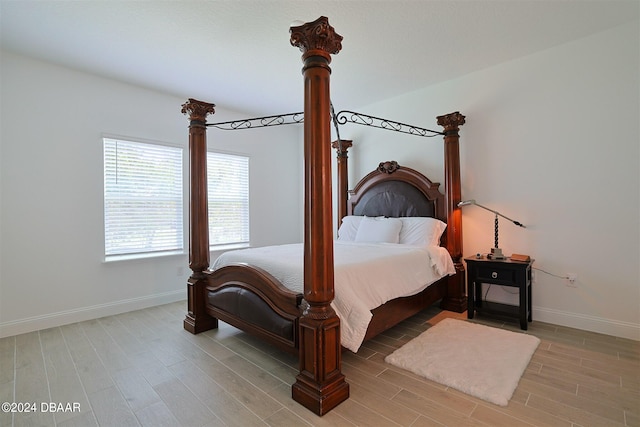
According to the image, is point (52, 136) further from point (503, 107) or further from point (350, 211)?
point (503, 107)

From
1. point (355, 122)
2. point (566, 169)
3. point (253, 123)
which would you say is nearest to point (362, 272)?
point (355, 122)

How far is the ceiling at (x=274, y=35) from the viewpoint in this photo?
2.40 metres

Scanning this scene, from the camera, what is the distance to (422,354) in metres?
2.45

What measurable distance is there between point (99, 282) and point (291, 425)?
3.05 meters

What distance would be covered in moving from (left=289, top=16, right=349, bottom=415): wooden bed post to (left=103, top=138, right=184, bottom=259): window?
2.93m

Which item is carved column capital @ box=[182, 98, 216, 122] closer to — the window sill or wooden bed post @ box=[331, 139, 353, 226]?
the window sill

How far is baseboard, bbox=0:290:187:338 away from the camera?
301 cm

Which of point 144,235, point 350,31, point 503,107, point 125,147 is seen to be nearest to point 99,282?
point 144,235

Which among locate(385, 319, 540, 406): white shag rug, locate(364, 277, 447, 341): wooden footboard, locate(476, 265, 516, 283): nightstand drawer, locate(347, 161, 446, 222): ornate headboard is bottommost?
locate(385, 319, 540, 406): white shag rug

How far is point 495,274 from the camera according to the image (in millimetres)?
3080

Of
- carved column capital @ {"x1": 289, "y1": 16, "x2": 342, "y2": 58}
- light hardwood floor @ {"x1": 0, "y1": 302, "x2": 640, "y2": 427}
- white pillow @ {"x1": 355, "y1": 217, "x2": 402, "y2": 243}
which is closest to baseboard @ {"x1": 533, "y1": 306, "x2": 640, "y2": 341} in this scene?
light hardwood floor @ {"x1": 0, "y1": 302, "x2": 640, "y2": 427}

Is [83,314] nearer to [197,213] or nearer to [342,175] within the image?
[197,213]

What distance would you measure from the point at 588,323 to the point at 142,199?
200 inches

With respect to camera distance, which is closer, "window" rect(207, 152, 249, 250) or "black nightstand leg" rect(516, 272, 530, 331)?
"black nightstand leg" rect(516, 272, 530, 331)
